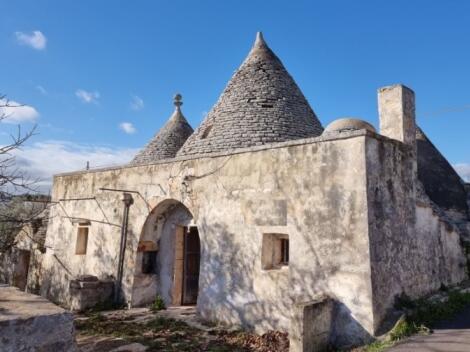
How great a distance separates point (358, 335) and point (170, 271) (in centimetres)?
495

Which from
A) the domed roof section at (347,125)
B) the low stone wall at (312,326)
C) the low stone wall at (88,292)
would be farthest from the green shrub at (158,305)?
the domed roof section at (347,125)

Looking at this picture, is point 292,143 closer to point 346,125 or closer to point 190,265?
point 346,125

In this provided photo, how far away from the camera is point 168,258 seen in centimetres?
909

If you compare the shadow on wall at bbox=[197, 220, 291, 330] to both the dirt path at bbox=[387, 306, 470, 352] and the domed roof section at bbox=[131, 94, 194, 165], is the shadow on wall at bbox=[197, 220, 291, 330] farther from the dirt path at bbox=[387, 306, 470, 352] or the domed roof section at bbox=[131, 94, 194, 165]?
the domed roof section at bbox=[131, 94, 194, 165]

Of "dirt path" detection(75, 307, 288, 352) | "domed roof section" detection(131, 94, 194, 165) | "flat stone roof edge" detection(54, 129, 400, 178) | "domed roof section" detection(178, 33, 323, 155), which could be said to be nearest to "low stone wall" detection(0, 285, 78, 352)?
"dirt path" detection(75, 307, 288, 352)

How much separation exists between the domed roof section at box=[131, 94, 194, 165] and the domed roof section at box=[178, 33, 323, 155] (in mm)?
3133

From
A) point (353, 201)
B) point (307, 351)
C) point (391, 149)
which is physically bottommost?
point (307, 351)

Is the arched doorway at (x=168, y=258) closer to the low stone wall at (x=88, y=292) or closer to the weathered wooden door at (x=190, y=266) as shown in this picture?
the weathered wooden door at (x=190, y=266)

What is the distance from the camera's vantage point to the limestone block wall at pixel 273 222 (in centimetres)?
546

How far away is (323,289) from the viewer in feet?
18.6

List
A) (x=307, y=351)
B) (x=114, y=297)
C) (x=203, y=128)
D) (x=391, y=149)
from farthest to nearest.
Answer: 1. (x=203, y=128)
2. (x=114, y=297)
3. (x=391, y=149)
4. (x=307, y=351)

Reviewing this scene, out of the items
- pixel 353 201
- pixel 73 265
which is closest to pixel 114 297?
pixel 73 265

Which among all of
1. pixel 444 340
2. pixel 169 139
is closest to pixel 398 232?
pixel 444 340

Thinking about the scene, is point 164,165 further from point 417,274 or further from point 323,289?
point 417,274
